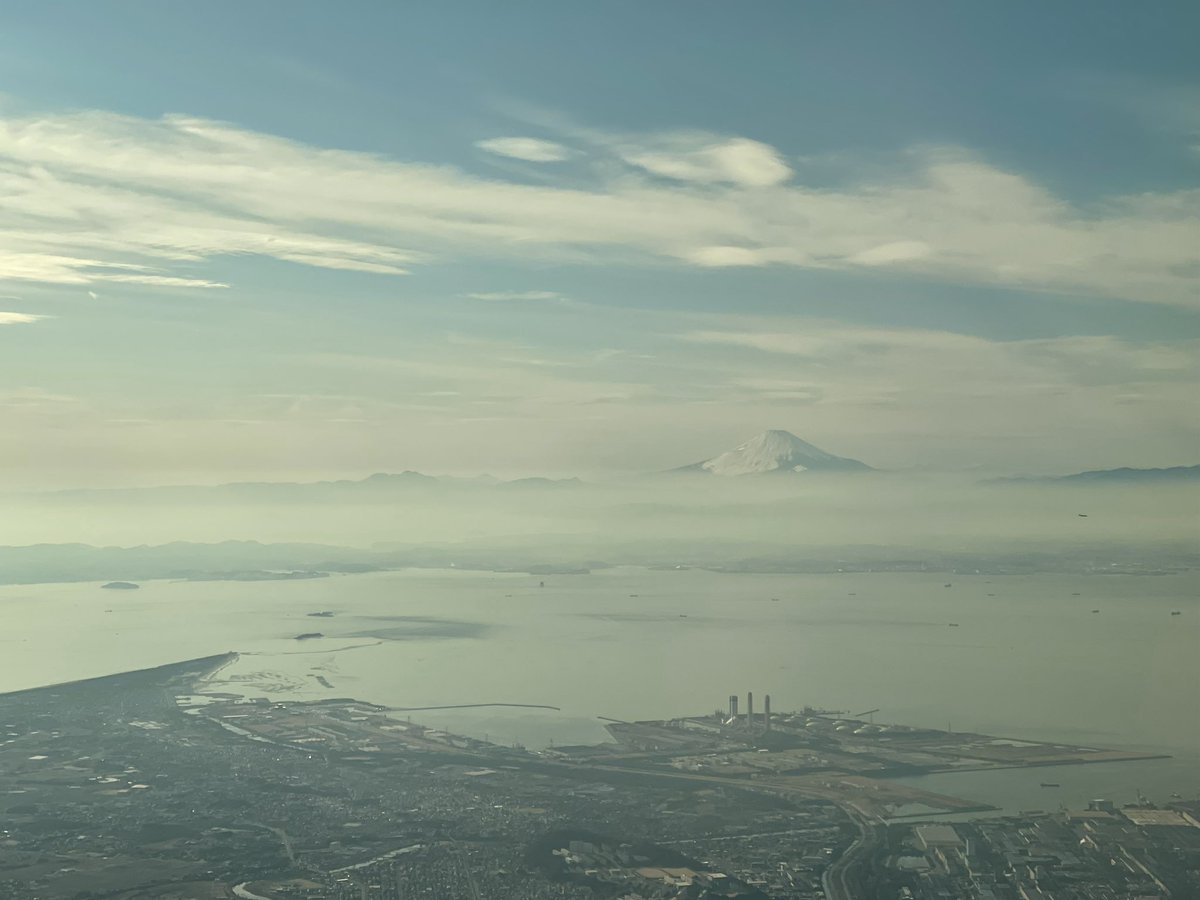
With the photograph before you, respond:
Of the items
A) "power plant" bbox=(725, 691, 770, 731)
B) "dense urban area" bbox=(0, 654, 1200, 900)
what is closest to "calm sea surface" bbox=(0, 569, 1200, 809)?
"power plant" bbox=(725, 691, 770, 731)

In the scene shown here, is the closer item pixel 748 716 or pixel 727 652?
pixel 748 716

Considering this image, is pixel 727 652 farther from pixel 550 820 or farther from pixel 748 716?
pixel 550 820

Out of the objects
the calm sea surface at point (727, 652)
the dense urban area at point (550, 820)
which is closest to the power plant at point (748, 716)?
the dense urban area at point (550, 820)

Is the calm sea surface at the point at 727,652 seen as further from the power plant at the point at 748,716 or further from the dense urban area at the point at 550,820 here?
the dense urban area at the point at 550,820

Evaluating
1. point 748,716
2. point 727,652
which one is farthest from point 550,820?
point 727,652

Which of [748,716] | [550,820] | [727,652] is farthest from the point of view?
[727,652]

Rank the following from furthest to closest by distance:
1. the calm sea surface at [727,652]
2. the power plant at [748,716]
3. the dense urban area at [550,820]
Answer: the calm sea surface at [727,652], the power plant at [748,716], the dense urban area at [550,820]

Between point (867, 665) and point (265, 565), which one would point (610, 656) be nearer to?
point (867, 665)

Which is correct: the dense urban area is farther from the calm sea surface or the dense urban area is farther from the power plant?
the calm sea surface
